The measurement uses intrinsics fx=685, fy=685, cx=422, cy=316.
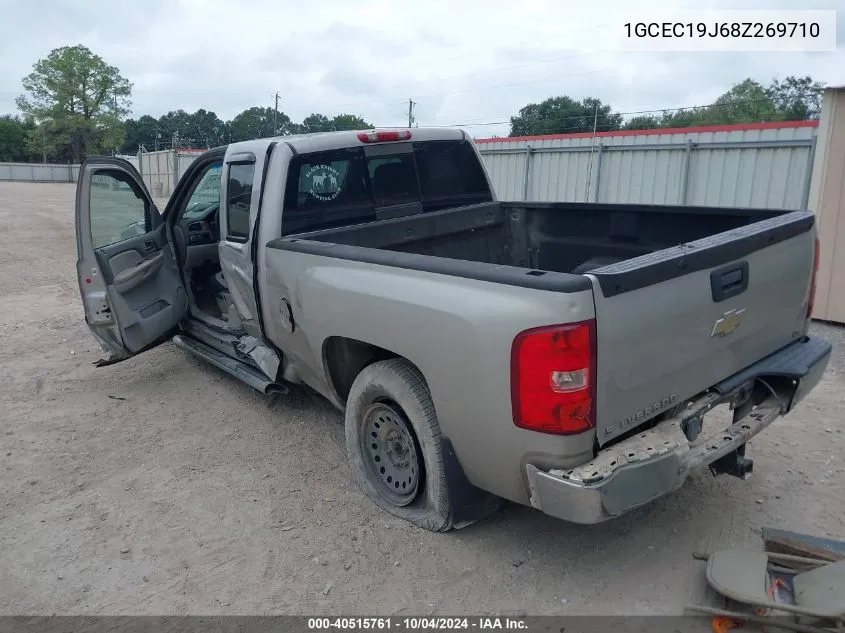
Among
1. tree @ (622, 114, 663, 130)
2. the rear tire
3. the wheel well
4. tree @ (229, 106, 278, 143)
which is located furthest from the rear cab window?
tree @ (229, 106, 278, 143)

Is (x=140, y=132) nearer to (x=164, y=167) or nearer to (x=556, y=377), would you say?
(x=164, y=167)

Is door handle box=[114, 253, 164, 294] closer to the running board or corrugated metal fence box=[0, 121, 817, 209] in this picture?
the running board

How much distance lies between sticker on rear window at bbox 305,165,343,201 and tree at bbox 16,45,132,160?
239 feet

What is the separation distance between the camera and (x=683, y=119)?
918 inches

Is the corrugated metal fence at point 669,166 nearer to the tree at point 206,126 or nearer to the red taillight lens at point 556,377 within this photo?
the red taillight lens at point 556,377

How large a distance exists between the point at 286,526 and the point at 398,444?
0.74 meters

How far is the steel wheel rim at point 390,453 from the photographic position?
3465 mm

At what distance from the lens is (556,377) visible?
2.56 m

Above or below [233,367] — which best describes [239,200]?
above

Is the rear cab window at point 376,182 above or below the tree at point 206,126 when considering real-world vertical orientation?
below

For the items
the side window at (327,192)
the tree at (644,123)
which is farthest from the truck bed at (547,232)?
the tree at (644,123)

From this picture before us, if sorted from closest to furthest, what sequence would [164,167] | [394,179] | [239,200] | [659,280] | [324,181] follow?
[659,280] < [324,181] < [239,200] < [394,179] < [164,167]

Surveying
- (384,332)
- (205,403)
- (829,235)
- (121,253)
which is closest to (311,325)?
(384,332)

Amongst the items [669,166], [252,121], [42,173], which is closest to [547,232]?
[669,166]
